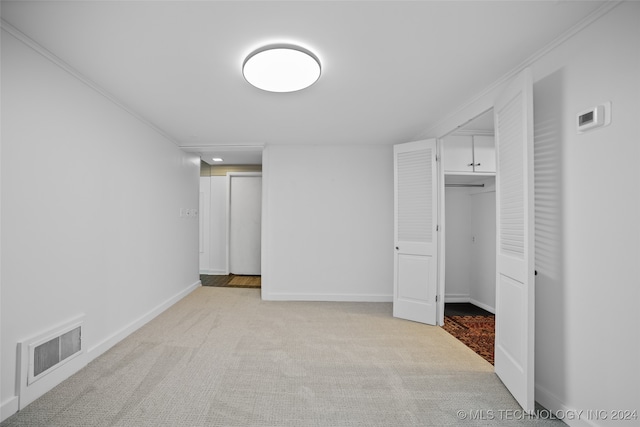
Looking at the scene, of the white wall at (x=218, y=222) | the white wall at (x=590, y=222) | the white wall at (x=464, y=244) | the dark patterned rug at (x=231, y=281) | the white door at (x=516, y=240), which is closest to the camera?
the white wall at (x=590, y=222)

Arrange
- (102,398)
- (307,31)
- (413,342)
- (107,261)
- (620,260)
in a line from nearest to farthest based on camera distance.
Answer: (620,260) → (307,31) → (102,398) → (107,261) → (413,342)

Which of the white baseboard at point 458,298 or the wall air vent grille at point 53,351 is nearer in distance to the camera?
the wall air vent grille at point 53,351

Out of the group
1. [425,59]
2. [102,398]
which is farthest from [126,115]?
[425,59]

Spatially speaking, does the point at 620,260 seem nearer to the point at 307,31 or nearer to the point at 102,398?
the point at 307,31

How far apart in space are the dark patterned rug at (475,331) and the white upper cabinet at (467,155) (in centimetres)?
190

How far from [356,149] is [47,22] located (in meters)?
3.48

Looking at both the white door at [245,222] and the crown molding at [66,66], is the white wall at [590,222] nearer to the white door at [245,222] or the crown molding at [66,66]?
the crown molding at [66,66]

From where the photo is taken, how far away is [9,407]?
172 cm

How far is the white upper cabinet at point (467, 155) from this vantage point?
371 centimetres

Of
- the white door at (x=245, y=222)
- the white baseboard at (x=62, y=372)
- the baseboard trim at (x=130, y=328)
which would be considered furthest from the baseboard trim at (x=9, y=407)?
the white door at (x=245, y=222)

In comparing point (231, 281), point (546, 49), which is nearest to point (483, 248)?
point (546, 49)

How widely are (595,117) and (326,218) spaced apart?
10.6 ft

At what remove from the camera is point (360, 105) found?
279 cm

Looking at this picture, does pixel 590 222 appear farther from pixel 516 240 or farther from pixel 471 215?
pixel 471 215
